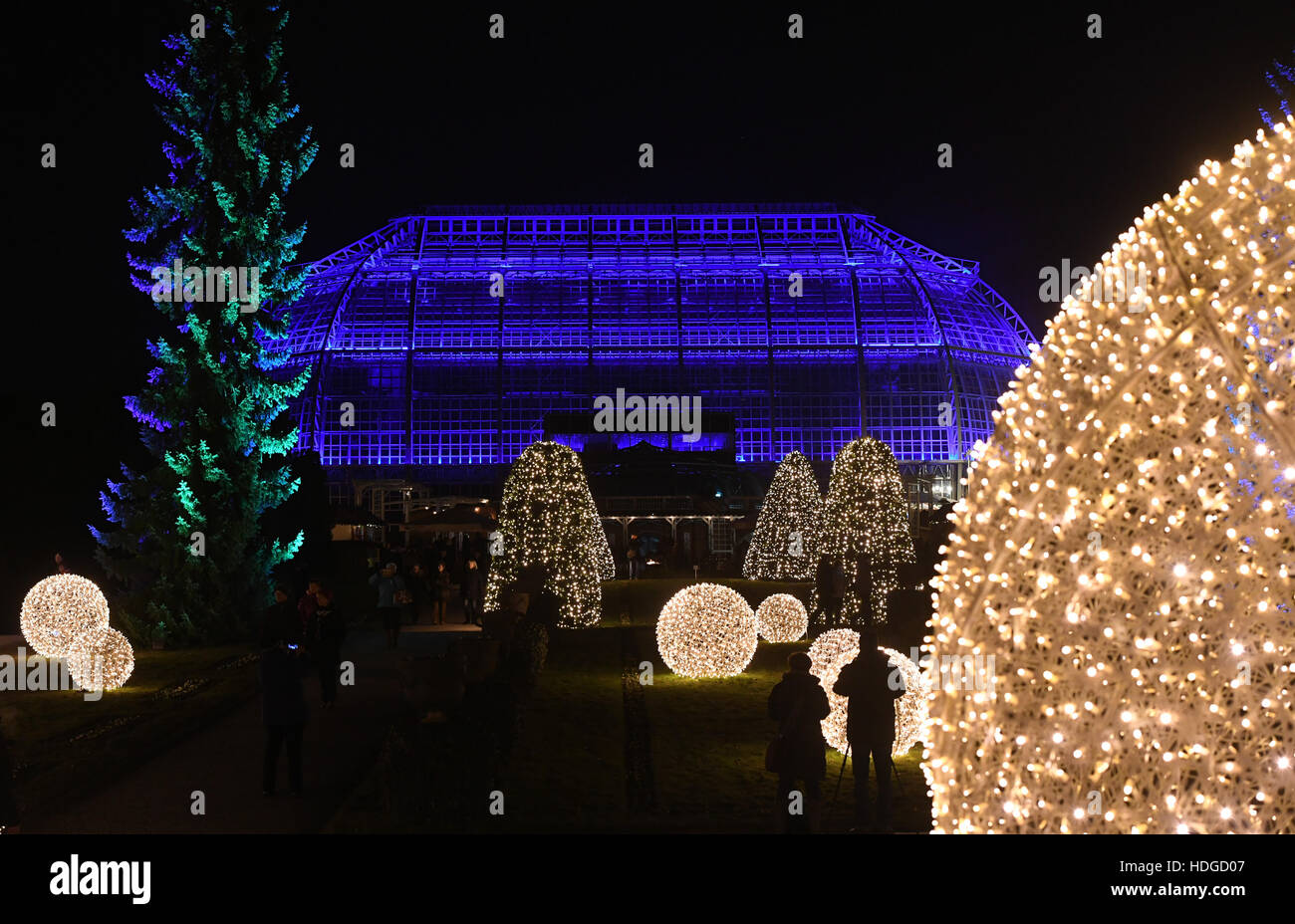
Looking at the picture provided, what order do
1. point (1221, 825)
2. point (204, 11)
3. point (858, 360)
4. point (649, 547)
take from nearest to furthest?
point (1221, 825) → point (204, 11) → point (649, 547) → point (858, 360)

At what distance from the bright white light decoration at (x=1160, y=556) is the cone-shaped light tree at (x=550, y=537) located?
1745 centimetres

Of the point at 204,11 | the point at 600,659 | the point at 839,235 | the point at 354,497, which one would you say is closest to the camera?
the point at 600,659

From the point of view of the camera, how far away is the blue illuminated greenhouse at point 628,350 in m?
56.0

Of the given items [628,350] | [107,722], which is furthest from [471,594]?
[628,350]

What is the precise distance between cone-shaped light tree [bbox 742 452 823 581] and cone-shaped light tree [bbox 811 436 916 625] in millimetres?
9268

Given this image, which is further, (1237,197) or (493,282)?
(493,282)

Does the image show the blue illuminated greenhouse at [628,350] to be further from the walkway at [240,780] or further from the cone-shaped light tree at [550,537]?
the walkway at [240,780]

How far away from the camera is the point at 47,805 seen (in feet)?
29.6

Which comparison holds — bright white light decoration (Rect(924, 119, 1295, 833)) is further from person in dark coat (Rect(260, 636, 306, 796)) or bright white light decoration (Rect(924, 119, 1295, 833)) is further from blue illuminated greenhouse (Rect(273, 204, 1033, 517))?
blue illuminated greenhouse (Rect(273, 204, 1033, 517))

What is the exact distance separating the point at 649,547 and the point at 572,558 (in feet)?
68.0

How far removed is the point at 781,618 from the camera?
19703 mm

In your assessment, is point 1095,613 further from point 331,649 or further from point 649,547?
point 649,547

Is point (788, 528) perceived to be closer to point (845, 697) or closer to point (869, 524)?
point (869, 524)

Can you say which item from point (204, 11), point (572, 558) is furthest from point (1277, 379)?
point (204, 11)
